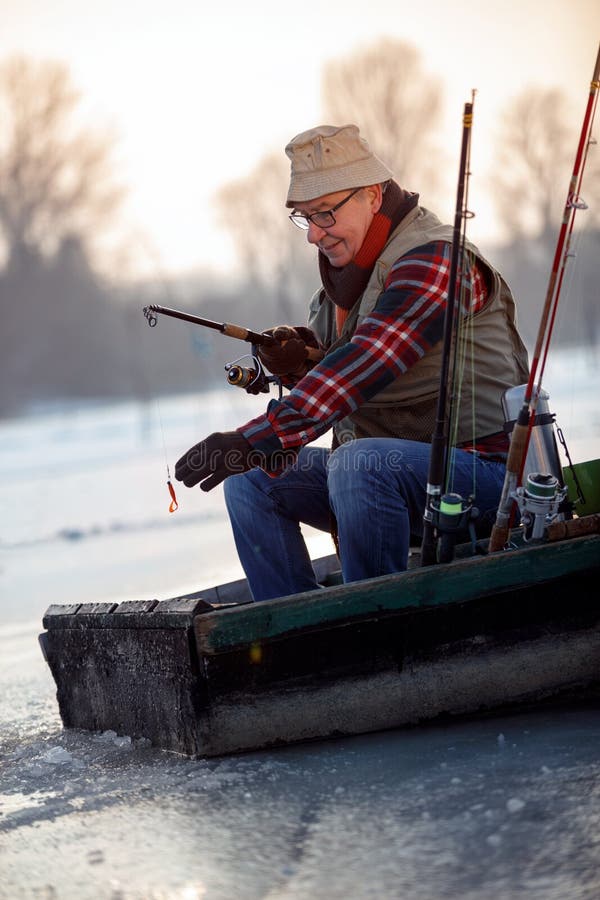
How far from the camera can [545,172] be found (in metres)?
36.7

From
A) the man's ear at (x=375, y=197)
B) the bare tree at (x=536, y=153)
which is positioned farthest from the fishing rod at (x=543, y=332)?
the bare tree at (x=536, y=153)

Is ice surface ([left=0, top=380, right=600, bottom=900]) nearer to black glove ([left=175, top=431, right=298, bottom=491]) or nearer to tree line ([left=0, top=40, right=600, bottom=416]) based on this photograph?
black glove ([left=175, top=431, right=298, bottom=491])

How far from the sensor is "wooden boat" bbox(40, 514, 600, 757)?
241cm

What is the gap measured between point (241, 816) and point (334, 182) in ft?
5.14

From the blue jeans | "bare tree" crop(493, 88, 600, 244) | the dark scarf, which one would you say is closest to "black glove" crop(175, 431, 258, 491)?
the blue jeans

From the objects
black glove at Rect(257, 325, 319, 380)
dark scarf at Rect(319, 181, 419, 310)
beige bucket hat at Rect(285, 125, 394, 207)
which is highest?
beige bucket hat at Rect(285, 125, 394, 207)

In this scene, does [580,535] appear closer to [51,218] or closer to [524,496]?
[524,496]

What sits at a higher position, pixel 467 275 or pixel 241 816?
pixel 467 275

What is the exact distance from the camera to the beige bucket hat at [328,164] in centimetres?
287

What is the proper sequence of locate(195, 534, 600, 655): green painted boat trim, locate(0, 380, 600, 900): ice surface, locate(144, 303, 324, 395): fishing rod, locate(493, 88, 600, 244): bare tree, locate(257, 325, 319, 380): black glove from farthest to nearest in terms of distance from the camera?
1. locate(493, 88, 600, 244): bare tree
2. locate(257, 325, 319, 380): black glove
3. locate(144, 303, 324, 395): fishing rod
4. locate(195, 534, 600, 655): green painted boat trim
5. locate(0, 380, 600, 900): ice surface

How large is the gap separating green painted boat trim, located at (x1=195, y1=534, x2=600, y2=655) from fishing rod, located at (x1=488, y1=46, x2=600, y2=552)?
0.42 ft

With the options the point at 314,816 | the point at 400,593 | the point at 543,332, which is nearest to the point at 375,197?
the point at 543,332

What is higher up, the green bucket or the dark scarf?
the dark scarf

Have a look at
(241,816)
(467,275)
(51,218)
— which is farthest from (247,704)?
(51,218)
